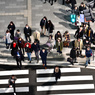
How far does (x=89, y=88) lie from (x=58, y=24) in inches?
314

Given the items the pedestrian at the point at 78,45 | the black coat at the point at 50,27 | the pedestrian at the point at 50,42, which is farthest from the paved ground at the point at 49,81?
the black coat at the point at 50,27

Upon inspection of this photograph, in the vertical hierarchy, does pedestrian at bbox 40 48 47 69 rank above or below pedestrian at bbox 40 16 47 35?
below

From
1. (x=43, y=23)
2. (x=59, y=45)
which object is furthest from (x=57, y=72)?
(x=43, y=23)

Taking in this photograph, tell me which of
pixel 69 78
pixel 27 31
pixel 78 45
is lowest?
pixel 69 78

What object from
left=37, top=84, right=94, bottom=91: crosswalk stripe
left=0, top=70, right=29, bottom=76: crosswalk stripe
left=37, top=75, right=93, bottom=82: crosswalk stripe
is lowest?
left=37, top=84, right=94, bottom=91: crosswalk stripe

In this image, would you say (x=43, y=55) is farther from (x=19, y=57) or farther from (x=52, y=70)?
(x=19, y=57)

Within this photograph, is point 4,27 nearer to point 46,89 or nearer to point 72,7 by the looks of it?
point 72,7

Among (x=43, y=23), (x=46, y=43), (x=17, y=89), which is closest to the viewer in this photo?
(x=17, y=89)

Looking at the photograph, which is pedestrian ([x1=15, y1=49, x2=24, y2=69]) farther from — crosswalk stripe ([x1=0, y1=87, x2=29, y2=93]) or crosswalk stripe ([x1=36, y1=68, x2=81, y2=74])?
crosswalk stripe ([x1=0, y1=87, x2=29, y2=93])

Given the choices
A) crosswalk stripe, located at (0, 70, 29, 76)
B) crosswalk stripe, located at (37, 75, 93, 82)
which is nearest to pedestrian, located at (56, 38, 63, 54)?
crosswalk stripe, located at (37, 75, 93, 82)

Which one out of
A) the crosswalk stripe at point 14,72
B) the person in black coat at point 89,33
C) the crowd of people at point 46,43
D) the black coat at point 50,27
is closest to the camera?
the crowd of people at point 46,43

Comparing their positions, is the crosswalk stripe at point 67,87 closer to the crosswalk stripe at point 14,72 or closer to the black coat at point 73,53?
the crosswalk stripe at point 14,72

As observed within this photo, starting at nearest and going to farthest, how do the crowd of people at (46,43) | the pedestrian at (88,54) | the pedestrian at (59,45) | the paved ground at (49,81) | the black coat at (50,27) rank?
1. the paved ground at (49,81)
2. the pedestrian at (88,54)
3. the crowd of people at (46,43)
4. the pedestrian at (59,45)
5. the black coat at (50,27)

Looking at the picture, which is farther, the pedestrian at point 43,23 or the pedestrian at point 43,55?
the pedestrian at point 43,23
